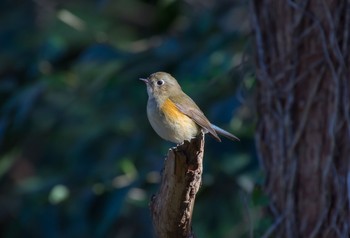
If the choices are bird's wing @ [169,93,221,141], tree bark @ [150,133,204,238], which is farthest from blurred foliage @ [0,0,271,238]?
tree bark @ [150,133,204,238]

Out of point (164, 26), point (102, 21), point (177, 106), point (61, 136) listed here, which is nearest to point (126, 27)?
point (102, 21)

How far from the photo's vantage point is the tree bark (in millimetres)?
4012

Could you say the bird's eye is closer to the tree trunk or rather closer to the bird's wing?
the bird's wing

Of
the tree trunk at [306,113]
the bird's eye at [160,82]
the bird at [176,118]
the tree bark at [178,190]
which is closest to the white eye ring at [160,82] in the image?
the bird's eye at [160,82]

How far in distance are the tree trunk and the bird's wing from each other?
11.8 inches

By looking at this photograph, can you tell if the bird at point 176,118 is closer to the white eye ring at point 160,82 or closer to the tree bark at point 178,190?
the white eye ring at point 160,82

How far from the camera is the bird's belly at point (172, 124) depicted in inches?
204

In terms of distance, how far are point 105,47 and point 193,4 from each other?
1.86 m

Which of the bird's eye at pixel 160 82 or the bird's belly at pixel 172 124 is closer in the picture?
the bird's belly at pixel 172 124

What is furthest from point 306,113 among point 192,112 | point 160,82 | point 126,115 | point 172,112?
point 126,115

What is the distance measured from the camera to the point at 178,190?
4.11 m

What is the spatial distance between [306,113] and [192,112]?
2.04 feet

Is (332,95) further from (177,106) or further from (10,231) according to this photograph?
(10,231)

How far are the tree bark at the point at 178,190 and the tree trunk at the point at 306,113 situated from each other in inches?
34.2
